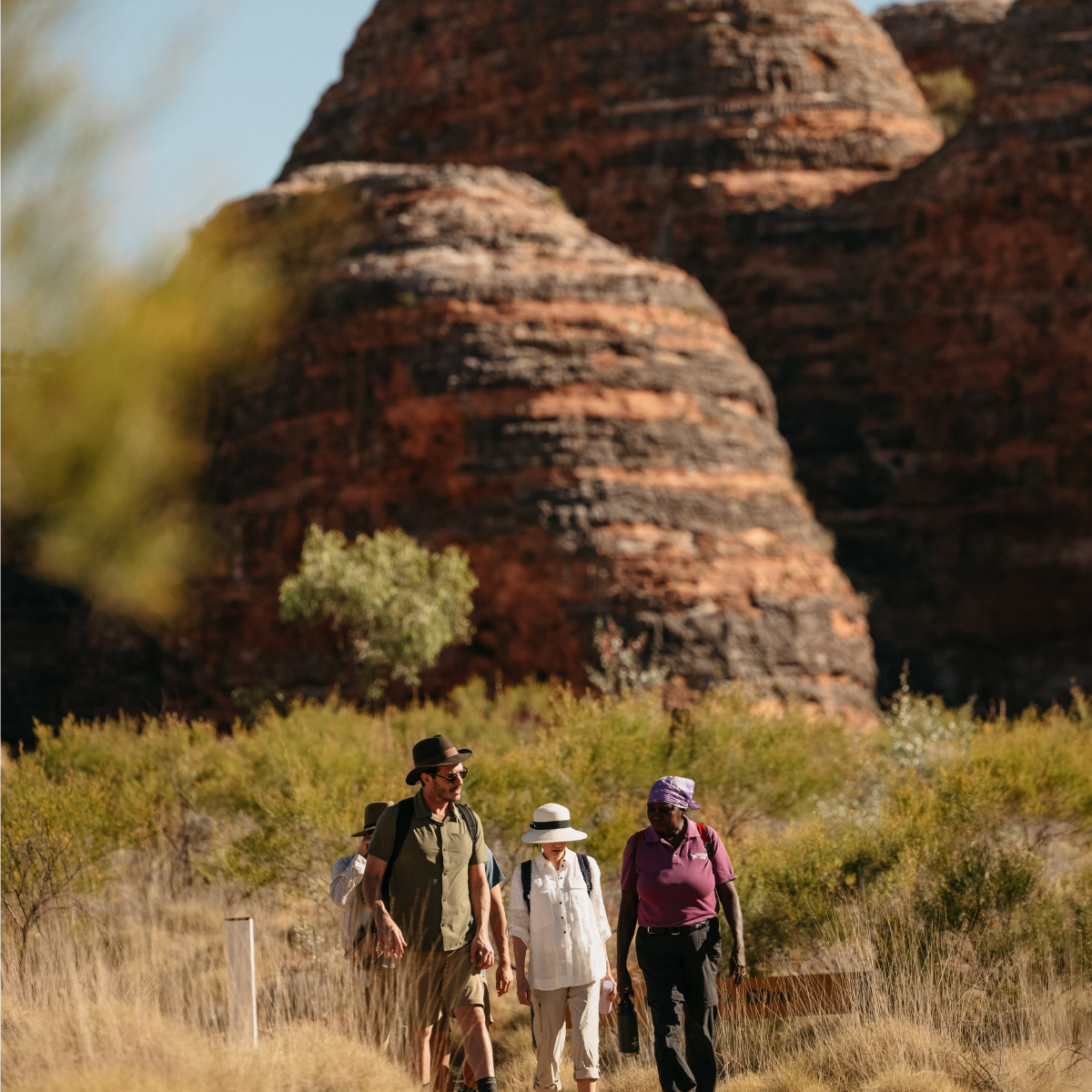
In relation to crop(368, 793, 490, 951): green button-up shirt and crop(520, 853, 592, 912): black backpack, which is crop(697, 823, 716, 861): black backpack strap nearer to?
crop(520, 853, 592, 912): black backpack

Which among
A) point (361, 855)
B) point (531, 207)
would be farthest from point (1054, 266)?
point (361, 855)

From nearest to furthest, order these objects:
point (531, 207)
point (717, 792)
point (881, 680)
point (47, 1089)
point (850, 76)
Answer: point (47, 1089)
point (717, 792)
point (531, 207)
point (881, 680)
point (850, 76)

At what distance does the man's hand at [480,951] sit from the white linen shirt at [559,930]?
31 cm

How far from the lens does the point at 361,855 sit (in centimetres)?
759

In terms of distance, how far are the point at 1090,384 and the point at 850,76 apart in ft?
35.8

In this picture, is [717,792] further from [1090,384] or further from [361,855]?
[1090,384]

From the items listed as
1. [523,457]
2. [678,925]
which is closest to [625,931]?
[678,925]

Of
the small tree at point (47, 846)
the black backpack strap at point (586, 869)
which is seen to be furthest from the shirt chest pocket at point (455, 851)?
the small tree at point (47, 846)

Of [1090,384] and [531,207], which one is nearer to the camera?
[531,207]

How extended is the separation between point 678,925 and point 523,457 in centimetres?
1555

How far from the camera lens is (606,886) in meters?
12.9

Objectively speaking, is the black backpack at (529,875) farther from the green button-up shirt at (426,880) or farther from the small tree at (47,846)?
the small tree at (47,846)

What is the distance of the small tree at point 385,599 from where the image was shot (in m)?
20.6

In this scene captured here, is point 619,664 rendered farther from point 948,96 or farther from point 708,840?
point 948,96
